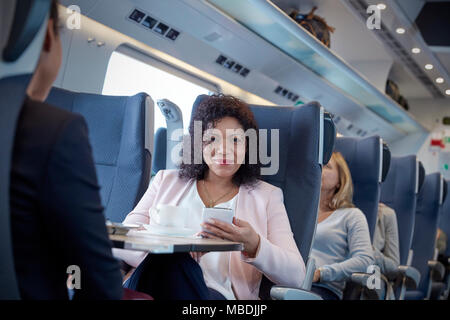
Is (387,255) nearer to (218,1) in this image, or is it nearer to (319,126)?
(319,126)

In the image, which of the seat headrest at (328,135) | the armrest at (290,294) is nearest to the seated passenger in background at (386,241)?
the seat headrest at (328,135)

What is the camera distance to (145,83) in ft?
14.1

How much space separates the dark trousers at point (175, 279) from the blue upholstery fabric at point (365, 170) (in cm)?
214

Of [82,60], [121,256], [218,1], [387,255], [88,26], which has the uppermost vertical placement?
[218,1]

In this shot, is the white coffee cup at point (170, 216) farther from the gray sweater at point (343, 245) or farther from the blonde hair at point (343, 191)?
the blonde hair at point (343, 191)

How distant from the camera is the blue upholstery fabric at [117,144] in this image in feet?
8.16

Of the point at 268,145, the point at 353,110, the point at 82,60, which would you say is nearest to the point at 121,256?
the point at 268,145

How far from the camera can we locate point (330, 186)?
3.29 metres

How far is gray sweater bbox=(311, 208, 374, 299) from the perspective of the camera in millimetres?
2949

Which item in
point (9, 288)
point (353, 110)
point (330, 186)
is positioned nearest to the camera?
point (9, 288)

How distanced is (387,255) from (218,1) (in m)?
2.29

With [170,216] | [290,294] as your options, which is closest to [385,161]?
[290,294]

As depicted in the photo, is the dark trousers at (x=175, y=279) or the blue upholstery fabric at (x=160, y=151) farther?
the blue upholstery fabric at (x=160, y=151)

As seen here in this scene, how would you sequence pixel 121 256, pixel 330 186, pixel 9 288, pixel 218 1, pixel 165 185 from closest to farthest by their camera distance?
pixel 9 288
pixel 121 256
pixel 165 185
pixel 330 186
pixel 218 1
